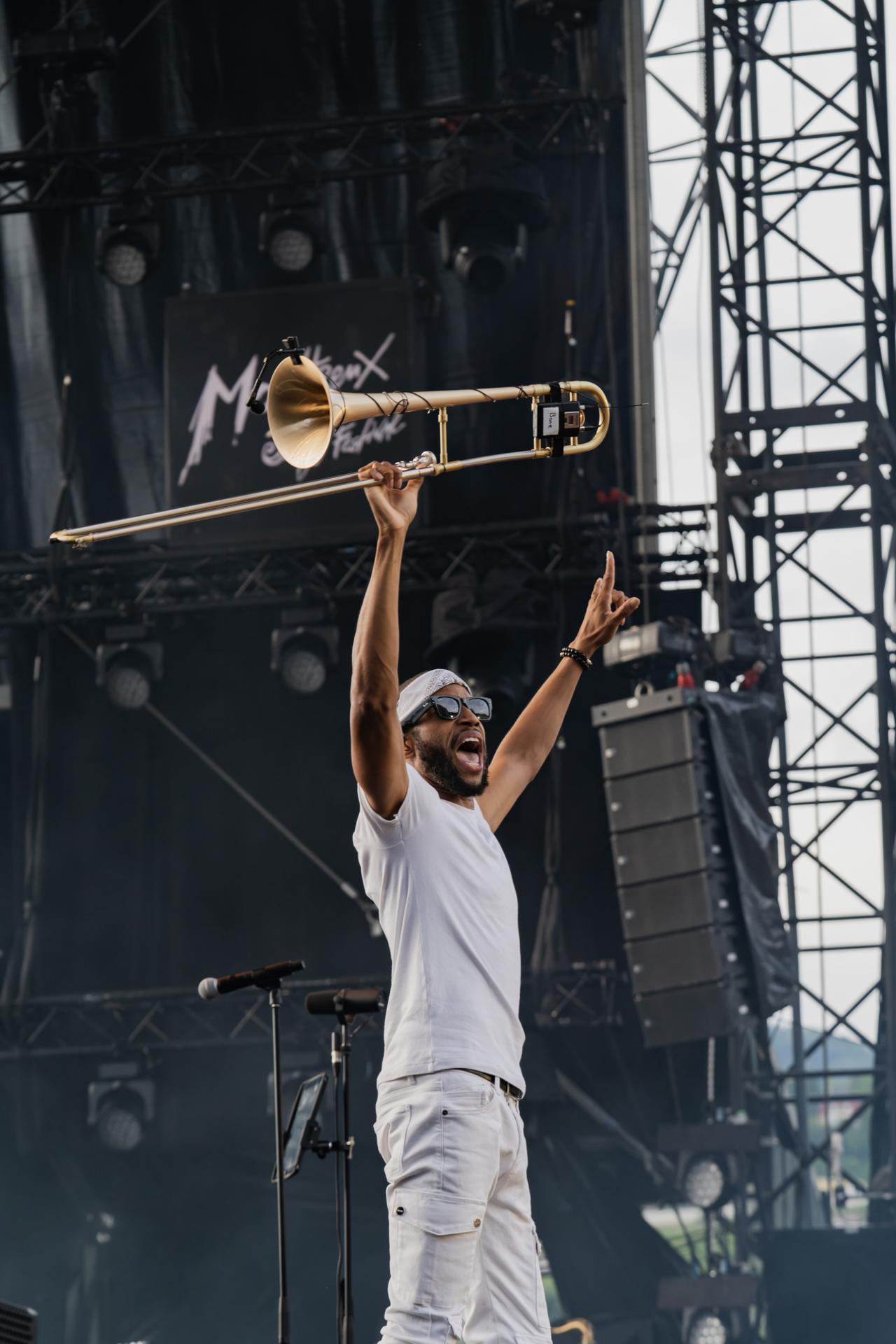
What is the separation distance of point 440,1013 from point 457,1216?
35cm

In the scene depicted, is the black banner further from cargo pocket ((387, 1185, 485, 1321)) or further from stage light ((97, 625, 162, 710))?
cargo pocket ((387, 1185, 485, 1321))

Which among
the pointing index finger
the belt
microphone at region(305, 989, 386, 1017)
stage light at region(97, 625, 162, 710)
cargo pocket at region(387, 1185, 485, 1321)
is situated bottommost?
cargo pocket at region(387, 1185, 485, 1321)

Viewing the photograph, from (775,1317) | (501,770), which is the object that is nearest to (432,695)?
(501,770)

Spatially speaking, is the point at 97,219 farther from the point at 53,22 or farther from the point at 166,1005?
the point at 166,1005

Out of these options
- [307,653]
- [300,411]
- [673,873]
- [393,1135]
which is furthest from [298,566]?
[393,1135]

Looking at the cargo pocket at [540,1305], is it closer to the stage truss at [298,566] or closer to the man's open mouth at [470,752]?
the man's open mouth at [470,752]

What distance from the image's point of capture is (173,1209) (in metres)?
9.93

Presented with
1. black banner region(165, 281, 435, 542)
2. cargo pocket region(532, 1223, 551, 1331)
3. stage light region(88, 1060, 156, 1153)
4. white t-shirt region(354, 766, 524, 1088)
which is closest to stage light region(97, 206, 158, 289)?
black banner region(165, 281, 435, 542)

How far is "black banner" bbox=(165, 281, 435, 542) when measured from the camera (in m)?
10.1

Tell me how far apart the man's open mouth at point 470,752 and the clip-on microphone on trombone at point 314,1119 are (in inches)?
41.3

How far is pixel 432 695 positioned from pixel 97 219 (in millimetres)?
8323

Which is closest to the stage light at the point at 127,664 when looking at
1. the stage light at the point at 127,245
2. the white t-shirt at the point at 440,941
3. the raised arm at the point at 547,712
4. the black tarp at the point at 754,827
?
the stage light at the point at 127,245

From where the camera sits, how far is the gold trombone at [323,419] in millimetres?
3578

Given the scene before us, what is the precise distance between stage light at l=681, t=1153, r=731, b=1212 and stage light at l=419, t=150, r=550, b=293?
4.93 meters
